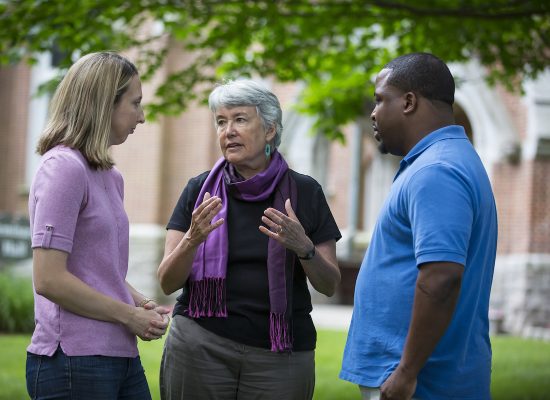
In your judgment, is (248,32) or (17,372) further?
(17,372)

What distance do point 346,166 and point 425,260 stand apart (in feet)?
54.9

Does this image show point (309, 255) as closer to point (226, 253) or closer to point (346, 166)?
point (226, 253)

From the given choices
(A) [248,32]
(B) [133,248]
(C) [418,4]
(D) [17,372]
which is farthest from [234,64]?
(B) [133,248]

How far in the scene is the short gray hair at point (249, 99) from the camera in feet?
12.8

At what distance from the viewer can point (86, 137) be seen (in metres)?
3.20

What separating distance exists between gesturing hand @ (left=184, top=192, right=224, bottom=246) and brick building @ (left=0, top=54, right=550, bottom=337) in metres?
11.4

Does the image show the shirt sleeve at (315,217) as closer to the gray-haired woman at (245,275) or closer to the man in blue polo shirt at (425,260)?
the gray-haired woman at (245,275)

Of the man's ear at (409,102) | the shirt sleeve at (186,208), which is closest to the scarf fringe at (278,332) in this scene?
the shirt sleeve at (186,208)

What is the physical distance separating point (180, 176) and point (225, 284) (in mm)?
15422

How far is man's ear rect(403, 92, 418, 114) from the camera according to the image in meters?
3.10

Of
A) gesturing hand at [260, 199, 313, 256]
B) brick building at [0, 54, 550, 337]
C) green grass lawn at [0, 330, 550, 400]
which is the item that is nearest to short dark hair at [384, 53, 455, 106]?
gesturing hand at [260, 199, 313, 256]

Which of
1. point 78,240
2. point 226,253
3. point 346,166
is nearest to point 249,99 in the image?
point 226,253

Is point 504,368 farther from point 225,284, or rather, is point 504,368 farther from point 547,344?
point 225,284

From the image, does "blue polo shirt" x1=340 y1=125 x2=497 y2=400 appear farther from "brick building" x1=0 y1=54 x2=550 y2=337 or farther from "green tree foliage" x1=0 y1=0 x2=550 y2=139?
"brick building" x1=0 y1=54 x2=550 y2=337
